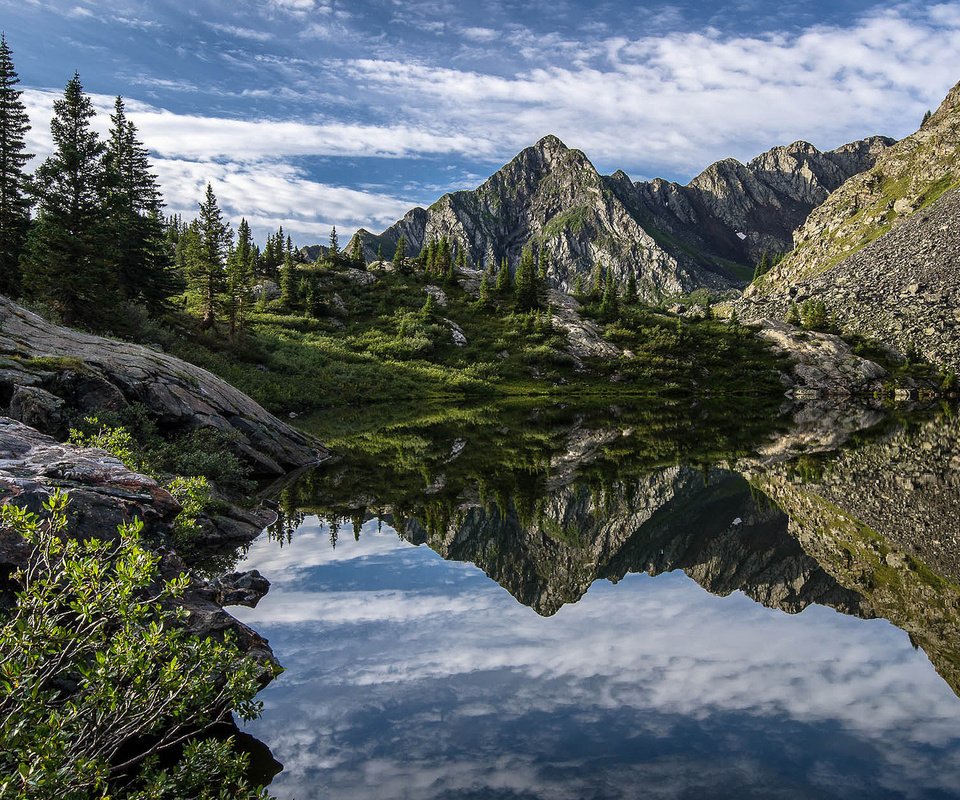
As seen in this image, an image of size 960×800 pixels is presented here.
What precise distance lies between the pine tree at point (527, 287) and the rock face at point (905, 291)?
190 ft

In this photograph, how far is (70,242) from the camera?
43094 mm

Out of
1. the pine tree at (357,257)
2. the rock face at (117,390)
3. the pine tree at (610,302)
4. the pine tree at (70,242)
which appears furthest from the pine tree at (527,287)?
the rock face at (117,390)

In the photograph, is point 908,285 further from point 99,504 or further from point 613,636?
point 99,504

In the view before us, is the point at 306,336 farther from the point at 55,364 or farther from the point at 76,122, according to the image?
the point at 55,364

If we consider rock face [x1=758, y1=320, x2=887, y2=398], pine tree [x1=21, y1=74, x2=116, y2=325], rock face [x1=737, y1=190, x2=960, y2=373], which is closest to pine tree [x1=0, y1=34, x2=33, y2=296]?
pine tree [x1=21, y1=74, x2=116, y2=325]

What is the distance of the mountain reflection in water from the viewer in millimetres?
9500

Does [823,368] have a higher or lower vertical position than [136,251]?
lower

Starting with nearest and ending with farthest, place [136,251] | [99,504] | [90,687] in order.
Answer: [90,687] → [99,504] → [136,251]

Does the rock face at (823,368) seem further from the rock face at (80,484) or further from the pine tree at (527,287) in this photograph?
the rock face at (80,484)

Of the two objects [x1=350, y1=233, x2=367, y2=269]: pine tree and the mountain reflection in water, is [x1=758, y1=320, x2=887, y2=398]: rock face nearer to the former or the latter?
the mountain reflection in water

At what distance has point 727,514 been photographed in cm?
2598

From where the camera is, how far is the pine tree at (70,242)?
42719 mm

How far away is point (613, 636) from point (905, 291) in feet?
483

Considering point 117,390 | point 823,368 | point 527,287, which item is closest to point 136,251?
point 117,390
